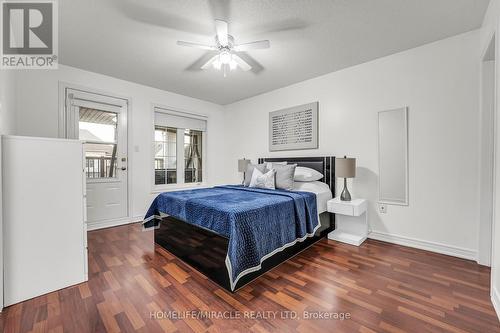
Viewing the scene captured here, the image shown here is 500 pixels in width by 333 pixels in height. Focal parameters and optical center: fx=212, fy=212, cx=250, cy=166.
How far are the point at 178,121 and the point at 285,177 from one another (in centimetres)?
278

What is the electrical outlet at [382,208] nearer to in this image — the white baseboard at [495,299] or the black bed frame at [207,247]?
the black bed frame at [207,247]

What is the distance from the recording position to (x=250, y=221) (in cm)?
185

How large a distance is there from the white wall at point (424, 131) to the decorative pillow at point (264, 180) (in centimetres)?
108

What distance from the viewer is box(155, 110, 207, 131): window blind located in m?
4.32

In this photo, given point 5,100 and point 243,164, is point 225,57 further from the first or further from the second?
point 243,164

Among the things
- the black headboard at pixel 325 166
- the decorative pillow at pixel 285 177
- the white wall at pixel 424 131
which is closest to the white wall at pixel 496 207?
the white wall at pixel 424 131

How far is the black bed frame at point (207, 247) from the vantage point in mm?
1865

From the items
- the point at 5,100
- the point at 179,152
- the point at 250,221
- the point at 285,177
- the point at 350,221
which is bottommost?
the point at 350,221

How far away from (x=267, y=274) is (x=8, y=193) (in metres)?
2.24

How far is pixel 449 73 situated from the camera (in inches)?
96.7

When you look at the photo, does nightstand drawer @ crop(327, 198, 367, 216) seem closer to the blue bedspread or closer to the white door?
the blue bedspread

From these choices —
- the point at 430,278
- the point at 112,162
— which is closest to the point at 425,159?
the point at 430,278

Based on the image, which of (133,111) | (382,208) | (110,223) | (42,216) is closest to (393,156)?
(382,208)

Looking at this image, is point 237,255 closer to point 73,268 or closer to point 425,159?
point 73,268
